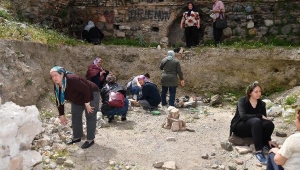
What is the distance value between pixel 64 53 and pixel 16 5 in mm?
2384

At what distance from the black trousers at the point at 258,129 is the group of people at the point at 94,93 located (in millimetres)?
2471

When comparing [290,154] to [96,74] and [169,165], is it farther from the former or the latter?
[96,74]

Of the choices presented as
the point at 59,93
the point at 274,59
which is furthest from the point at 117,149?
the point at 274,59

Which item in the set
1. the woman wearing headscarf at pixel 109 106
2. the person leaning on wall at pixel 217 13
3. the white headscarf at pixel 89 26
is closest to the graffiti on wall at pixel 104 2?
the white headscarf at pixel 89 26

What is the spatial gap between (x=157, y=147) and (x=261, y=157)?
175 centimetres

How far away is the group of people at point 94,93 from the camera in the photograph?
5.37 meters

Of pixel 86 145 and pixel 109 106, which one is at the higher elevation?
pixel 109 106

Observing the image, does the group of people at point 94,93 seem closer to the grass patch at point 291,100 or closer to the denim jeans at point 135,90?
the denim jeans at point 135,90

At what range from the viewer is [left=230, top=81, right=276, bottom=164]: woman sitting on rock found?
5.45 metres

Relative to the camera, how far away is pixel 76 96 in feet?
18.1

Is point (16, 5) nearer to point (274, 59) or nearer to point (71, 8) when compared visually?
point (71, 8)

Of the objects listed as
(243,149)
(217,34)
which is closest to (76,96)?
(243,149)

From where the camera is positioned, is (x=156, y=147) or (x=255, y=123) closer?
(x=255, y=123)

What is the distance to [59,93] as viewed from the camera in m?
5.42
